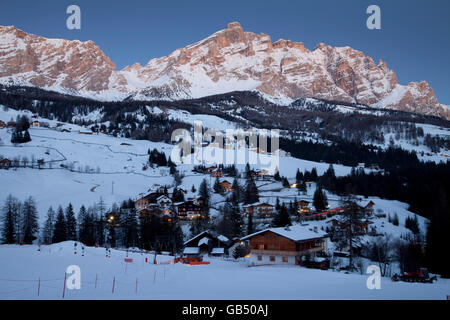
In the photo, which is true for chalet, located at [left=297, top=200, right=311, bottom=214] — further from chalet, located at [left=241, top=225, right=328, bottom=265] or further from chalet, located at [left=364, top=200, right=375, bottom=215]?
chalet, located at [left=241, top=225, right=328, bottom=265]

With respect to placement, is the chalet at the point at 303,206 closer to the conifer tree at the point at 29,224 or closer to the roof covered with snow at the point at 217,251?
the roof covered with snow at the point at 217,251

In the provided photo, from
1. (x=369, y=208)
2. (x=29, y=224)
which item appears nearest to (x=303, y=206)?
(x=369, y=208)

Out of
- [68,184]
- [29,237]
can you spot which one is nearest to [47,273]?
[29,237]

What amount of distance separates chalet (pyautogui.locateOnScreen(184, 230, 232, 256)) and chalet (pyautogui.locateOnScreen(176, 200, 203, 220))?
2408 cm

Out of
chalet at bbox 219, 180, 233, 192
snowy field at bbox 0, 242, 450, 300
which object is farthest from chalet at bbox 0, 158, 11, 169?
snowy field at bbox 0, 242, 450, 300

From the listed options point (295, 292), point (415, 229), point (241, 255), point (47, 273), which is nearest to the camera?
point (295, 292)

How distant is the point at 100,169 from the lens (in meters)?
100

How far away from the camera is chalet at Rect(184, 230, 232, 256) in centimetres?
4619

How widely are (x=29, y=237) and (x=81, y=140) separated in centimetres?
8745

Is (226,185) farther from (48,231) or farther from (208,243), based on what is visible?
(48,231)

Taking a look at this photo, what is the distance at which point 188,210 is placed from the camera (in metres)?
Result: 74.8

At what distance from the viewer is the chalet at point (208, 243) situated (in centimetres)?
4619
